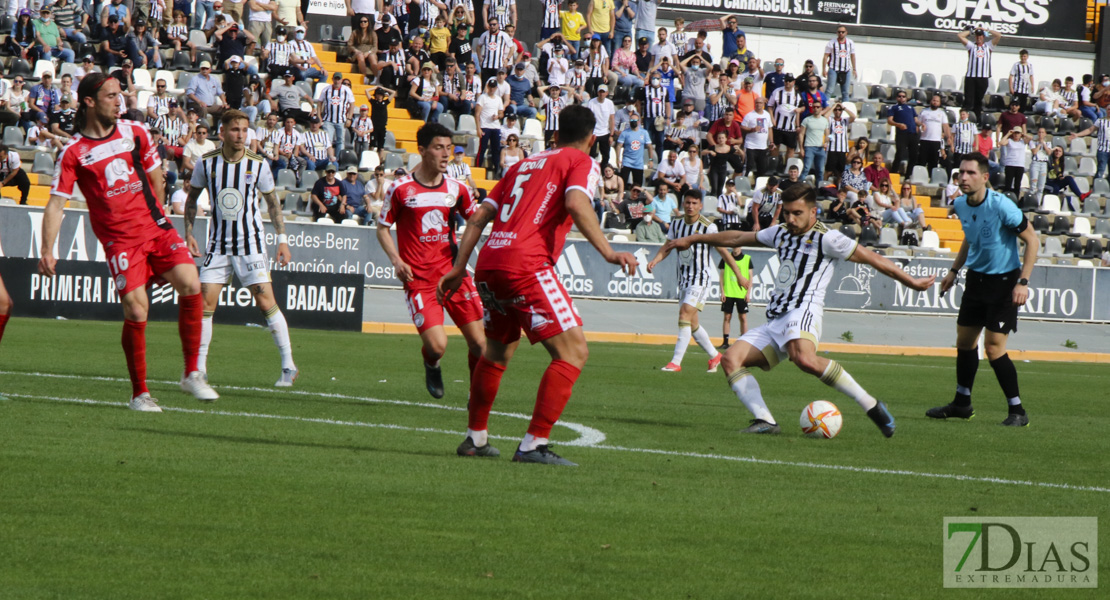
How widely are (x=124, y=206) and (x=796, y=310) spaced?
487 centimetres

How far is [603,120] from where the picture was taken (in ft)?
93.3

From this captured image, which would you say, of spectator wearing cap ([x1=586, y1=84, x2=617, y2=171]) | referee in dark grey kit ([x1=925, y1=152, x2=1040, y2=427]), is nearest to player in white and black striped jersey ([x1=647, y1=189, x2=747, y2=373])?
referee in dark grey kit ([x1=925, y1=152, x2=1040, y2=427])

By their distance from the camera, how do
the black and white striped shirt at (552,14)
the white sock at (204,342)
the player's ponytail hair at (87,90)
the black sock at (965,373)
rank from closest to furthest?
the player's ponytail hair at (87,90) < the white sock at (204,342) < the black sock at (965,373) < the black and white striped shirt at (552,14)

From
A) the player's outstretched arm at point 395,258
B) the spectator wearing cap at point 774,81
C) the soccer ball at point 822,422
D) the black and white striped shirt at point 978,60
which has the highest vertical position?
the black and white striped shirt at point 978,60

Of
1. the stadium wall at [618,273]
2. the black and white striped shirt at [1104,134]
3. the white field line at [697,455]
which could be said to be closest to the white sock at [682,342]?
the white field line at [697,455]

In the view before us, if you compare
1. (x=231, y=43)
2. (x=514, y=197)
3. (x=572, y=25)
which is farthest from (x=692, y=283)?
(x=572, y=25)

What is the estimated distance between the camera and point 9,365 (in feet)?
39.5

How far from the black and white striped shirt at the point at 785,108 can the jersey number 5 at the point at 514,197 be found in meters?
24.4

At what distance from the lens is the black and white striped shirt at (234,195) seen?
1105 centimetres

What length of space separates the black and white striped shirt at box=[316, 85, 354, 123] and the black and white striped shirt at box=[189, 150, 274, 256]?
16.4 m

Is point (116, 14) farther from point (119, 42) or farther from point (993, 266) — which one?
point (993, 266)

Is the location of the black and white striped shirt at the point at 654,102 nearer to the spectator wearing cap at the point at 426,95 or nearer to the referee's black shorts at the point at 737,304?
the spectator wearing cap at the point at 426,95

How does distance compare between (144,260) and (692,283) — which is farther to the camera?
(692,283)

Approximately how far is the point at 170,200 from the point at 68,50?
4601 millimetres
